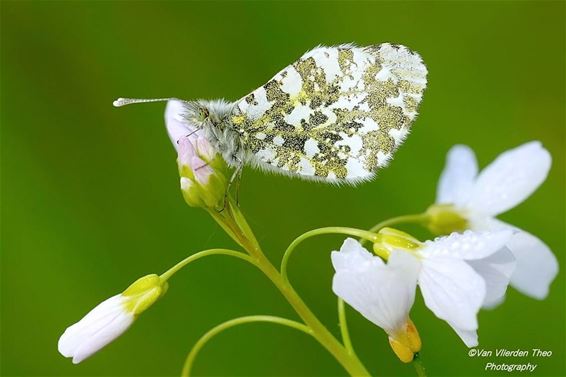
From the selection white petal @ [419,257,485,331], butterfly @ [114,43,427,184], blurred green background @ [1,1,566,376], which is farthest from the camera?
blurred green background @ [1,1,566,376]

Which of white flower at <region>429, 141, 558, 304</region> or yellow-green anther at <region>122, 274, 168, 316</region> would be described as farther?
white flower at <region>429, 141, 558, 304</region>

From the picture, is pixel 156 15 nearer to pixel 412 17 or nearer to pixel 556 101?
pixel 412 17

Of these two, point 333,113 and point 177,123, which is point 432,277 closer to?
point 333,113

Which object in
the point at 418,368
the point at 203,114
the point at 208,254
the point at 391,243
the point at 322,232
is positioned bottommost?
the point at 418,368

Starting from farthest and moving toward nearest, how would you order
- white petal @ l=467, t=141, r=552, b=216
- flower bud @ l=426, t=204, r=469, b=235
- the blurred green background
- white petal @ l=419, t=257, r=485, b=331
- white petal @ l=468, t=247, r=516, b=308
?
1. the blurred green background
2. flower bud @ l=426, t=204, r=469, b=235
3. white petal @ l=467, t=141, r=552, b=216
4. white petal @ l=468, t=247, r=516, b=308
5. white petal @ l=419, t=257, r=485, b=331

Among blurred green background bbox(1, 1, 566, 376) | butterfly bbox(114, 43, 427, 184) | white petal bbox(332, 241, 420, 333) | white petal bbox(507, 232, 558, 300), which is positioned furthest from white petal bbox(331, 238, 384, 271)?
blurred green background bbox(1, 1, 566, 376)

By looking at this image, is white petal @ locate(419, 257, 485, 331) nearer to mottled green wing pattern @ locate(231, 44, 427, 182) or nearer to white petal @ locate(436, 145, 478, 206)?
mottled green wing pattern @ locate(231, 44, 427, 182)

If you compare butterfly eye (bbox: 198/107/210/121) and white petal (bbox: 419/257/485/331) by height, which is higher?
butterfly eye (bbox: 198/107/210/121)

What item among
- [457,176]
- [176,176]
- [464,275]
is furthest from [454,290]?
[176,176]
